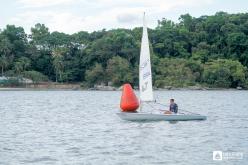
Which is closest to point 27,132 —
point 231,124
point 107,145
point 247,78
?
point 107,145

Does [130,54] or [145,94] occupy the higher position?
[130,54]

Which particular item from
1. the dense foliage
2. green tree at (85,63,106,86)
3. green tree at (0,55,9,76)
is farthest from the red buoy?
green tree at (0,55,9,76)

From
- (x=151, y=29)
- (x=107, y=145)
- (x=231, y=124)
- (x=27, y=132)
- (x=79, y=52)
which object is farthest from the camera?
(x=151, y=29)

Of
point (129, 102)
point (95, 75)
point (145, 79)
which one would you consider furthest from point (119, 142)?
point (95, 75)

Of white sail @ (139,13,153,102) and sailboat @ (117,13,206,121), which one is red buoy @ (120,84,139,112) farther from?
white sail @ (139,13,153,102)

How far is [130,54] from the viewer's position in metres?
127

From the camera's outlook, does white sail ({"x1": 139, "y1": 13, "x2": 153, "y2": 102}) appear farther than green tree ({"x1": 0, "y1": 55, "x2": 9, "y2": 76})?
No

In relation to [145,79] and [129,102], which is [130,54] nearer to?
[145,79]

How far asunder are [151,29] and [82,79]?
839 inches

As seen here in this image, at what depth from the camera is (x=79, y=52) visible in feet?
435

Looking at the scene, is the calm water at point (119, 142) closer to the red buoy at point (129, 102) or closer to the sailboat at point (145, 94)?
the sailboat at point (145, 94)

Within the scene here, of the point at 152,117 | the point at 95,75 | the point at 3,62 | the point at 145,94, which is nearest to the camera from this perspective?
the point at 152,117

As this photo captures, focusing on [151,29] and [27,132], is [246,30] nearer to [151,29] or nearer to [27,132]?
[151,29]

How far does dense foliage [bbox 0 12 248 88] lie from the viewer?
126 meters
